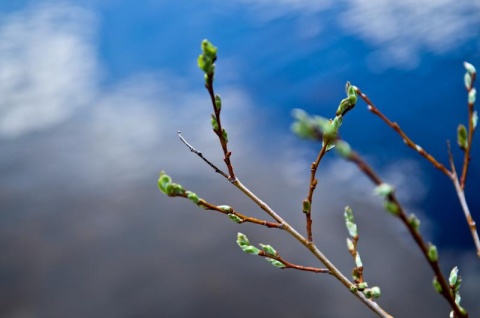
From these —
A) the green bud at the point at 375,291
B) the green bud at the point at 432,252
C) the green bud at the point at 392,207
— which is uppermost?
the green bud at the point at 375,291

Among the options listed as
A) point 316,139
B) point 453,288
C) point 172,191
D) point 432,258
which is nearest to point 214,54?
point 172,191

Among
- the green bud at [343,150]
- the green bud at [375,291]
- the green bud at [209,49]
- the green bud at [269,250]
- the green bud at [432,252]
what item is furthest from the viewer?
the green bud at [269,250]

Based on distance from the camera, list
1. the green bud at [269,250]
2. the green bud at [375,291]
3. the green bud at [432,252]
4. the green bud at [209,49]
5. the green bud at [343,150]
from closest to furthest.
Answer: the green bud at [343,150] → the green bud at [432,252] → the green bud at [209,49] → the green bud at [375,291] → the green bud at [269,250]

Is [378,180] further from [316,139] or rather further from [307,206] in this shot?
[307,206]

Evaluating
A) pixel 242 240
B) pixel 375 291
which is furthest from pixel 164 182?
pixel 375 291

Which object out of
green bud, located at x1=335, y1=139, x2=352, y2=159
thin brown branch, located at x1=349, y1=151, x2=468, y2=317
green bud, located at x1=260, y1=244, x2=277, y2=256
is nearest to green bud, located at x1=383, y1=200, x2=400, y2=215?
thin brown branch, located at x1=349, y1=151, x2=468, y2=317

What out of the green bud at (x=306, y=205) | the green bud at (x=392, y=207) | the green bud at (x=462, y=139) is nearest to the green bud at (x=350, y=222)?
the green bud at (x=306, y=205)

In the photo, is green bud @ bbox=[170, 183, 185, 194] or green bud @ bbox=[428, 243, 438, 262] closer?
green bud @ bbox=[428, 243, 438, 262]

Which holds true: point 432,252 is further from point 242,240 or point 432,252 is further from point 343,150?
point 242,240

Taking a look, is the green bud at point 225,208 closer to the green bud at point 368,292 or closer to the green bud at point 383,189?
the green bud at point 368,292

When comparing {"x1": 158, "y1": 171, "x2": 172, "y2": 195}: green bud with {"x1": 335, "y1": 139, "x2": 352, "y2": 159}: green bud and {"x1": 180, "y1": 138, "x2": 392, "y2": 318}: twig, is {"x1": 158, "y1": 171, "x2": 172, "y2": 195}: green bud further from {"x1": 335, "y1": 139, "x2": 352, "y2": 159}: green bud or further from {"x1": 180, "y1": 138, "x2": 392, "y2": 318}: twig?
{"x1": 335, "y1": 139, "x2": 352, "y2": 159}: green bud

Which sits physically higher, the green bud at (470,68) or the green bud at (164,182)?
the green bud at (470,68)
